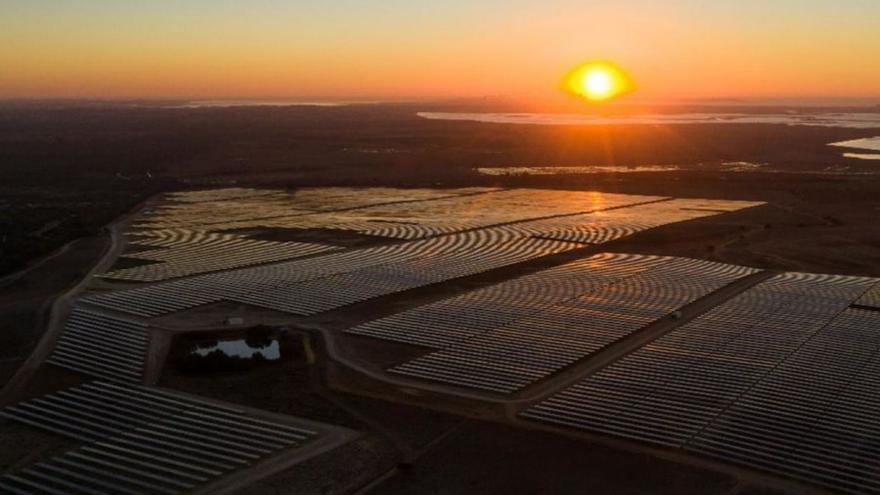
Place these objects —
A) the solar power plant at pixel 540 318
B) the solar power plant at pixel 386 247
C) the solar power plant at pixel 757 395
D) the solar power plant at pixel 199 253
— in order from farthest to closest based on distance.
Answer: the solar power plant at pixel 199 253 < the solar power plant at pixel 386 247 < the solar power plant at pixel 540 318 < the solar power plant at pixel 757 395

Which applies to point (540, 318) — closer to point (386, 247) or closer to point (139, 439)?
point (139, 439)

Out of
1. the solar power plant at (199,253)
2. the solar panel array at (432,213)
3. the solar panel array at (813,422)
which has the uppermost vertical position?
the solar power plant at (199,253)

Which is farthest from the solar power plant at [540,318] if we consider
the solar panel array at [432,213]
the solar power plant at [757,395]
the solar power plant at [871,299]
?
the solar panel array at [432,213]

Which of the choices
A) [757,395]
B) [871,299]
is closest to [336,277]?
[757,395]


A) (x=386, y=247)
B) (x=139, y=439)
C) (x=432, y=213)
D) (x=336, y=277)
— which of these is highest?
(x=139, y=439)

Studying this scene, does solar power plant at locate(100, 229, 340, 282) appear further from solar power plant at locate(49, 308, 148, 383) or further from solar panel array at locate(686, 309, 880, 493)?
solar panel array at locate(686, 309, 880, 493)

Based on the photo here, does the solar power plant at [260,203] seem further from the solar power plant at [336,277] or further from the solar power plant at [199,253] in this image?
the solar power plant at [336,277]

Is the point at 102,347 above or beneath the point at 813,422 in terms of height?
above
